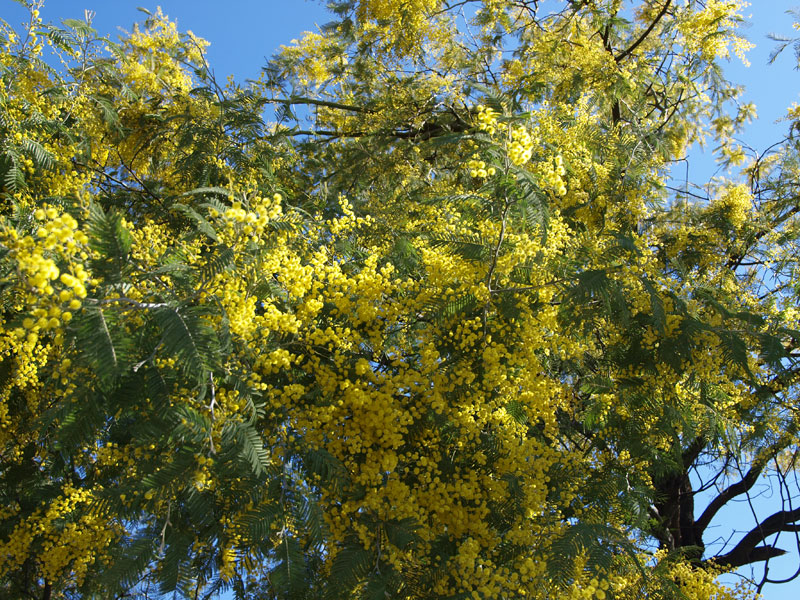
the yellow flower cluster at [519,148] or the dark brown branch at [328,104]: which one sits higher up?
the dark brown branch at [328,104]

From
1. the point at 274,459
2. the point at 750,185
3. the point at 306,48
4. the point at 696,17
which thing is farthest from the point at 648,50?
the point at 274,459

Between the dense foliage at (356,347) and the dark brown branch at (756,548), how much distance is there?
146 centimetres

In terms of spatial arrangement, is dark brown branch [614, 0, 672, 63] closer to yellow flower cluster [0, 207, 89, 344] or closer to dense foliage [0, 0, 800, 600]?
dense foliage [0, 0, 800, 600]

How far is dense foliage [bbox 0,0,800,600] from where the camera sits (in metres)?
2.70

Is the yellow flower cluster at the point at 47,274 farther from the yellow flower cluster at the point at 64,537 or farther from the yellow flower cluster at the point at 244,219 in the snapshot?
the yellow flower cluster at the point at 64,537

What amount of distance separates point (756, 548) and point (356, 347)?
6.68 m

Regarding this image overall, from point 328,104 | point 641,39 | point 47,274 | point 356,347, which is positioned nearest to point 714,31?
point 641,39

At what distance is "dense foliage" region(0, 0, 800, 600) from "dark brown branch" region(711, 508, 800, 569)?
146 cm

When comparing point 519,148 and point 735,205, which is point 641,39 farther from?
point 519,148

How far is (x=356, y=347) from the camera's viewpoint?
346 cm

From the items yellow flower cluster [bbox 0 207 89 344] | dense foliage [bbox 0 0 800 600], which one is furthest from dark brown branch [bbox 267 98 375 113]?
yellow flower cluster [bbox 0 207 89 344]

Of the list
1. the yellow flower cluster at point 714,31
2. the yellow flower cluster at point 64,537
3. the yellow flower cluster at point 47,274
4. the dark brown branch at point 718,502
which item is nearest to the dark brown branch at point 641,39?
the yellow flower cluster at point 714,31

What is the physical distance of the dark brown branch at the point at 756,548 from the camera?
706 cm

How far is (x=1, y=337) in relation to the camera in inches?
140
